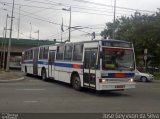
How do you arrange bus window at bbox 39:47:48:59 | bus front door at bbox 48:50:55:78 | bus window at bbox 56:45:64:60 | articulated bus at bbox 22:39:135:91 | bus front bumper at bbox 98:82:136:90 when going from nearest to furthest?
bus front bumper at bbox 98:82:136:90, articulated bus at bbox 22:39:135:91, bus window at bbox 56:45:64:60, bus front door at bbox 48:50:55:78, bus window at bbox 39:47:48:59

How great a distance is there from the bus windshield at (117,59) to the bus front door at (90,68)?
595 millimetres

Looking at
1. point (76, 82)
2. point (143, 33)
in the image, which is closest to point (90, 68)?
point (76, 82)

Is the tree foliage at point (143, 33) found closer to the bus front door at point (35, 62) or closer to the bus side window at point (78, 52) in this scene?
the bus front door at point (35, 62)

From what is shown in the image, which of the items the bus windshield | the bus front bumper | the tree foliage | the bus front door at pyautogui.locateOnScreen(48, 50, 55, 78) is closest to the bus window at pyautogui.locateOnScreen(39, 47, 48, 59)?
the bus front door at pyautogui.locateOnScreen(48, 50, 55, 78)

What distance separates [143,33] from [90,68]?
2670 cm

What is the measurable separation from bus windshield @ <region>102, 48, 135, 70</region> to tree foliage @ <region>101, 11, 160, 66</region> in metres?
24.8

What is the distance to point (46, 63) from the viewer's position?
80.6 ft

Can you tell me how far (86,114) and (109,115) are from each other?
0.74 meters

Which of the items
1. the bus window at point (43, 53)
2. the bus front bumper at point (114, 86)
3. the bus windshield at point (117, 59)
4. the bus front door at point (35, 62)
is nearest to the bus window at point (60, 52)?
the bus window at point (43, 53)

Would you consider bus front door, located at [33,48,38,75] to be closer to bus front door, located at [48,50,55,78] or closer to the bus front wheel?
bus front door, located at [48,50,55,78]

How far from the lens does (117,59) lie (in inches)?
658

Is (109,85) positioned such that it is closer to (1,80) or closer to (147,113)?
(147,113)

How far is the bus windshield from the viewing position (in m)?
16.4

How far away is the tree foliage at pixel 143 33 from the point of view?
136 ft
